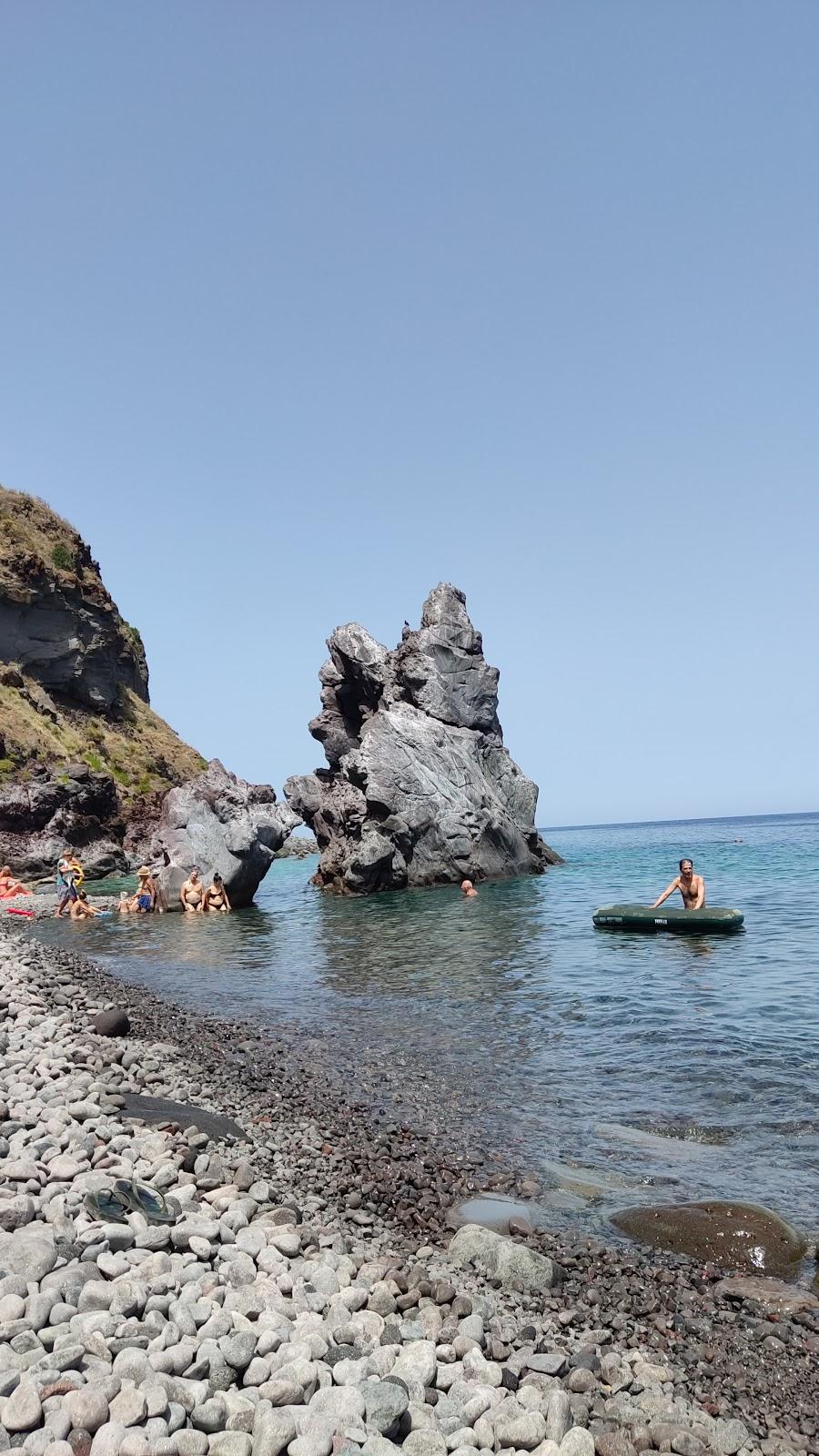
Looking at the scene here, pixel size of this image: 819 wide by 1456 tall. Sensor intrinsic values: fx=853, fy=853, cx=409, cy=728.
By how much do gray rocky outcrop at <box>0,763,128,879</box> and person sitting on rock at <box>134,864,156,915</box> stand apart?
71.6ft

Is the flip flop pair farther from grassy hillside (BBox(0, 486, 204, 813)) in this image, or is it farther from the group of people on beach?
grassy hillside (BBox(0, 486, 204, 813))

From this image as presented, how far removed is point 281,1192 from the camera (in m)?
7.87

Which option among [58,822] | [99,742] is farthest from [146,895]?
[99,742]

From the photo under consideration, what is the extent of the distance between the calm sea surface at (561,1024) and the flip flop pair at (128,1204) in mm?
3553

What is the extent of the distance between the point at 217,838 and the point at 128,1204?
3620 cm

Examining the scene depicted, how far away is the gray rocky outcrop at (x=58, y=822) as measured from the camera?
58.9 metres

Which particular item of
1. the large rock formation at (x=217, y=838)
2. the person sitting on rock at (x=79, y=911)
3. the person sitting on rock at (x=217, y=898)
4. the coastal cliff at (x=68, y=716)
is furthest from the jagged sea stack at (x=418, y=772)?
the coastal cliff at (x=68, y=716)

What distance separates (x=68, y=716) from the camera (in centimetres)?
8019

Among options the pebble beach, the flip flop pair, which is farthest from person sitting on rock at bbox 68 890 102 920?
the flip flop pair

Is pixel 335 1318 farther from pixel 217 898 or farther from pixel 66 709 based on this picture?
pixel 66 709

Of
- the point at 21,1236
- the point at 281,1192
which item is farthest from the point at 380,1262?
the point at 21,1236

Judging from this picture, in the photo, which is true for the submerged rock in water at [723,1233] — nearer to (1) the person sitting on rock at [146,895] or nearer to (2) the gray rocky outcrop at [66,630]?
(1) the person sitting on rock at [146,895]

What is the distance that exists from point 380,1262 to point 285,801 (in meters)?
55.9

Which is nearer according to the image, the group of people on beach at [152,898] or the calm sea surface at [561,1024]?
the calm sea surface at [561,1024]
